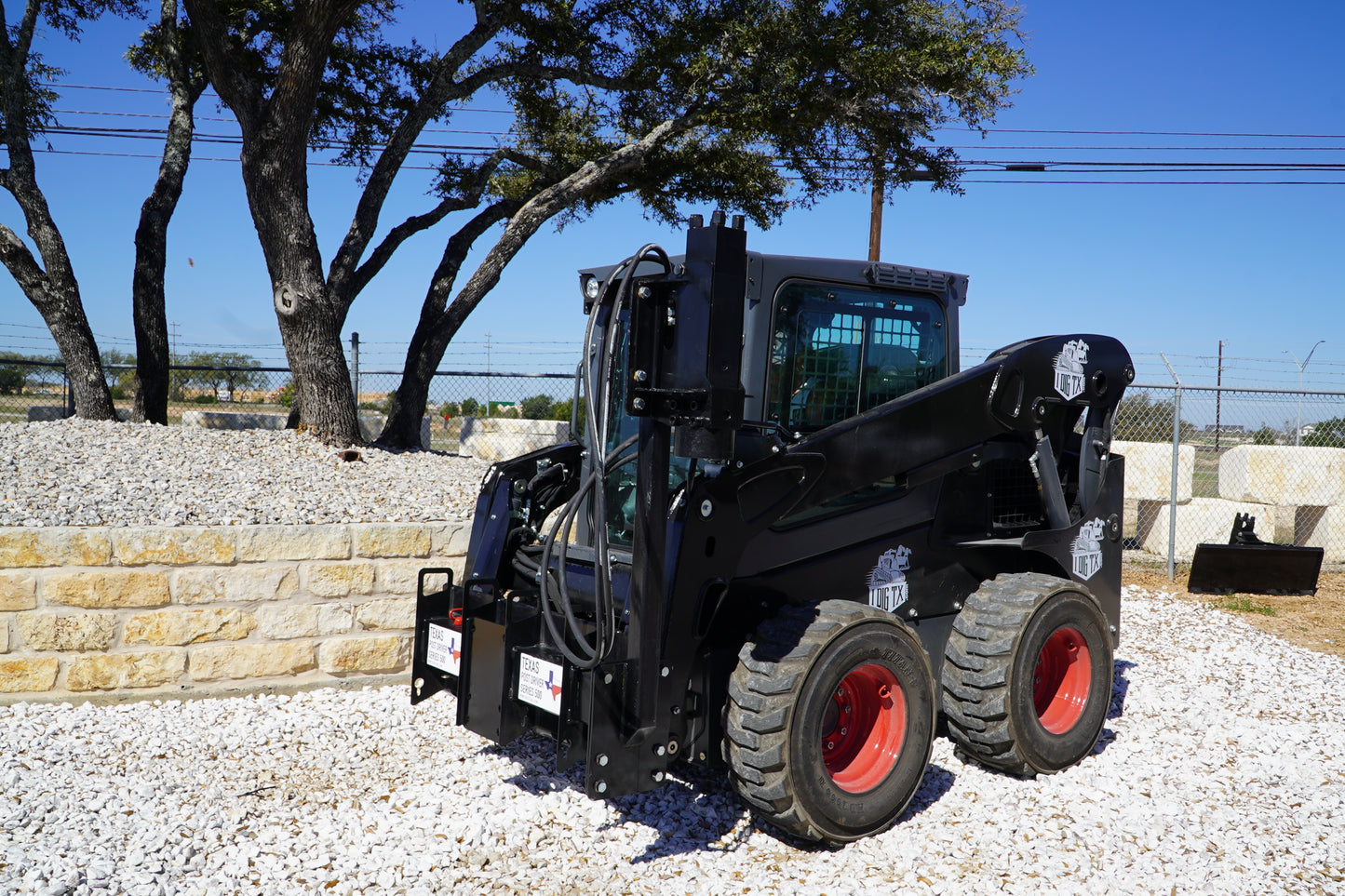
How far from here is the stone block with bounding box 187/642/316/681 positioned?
5.22m

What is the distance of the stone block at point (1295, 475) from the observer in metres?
10.9

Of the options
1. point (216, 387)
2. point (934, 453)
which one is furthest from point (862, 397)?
point (216, 387)

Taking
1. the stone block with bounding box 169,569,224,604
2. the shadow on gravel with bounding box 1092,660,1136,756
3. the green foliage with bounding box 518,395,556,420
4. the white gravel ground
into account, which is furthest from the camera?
the green foliage with bounding box 518,395,556,420

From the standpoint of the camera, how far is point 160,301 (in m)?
9.61

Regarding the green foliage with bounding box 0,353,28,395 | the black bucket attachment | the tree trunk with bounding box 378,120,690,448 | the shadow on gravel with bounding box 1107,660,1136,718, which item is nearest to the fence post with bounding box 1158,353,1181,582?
the black bucket attachment

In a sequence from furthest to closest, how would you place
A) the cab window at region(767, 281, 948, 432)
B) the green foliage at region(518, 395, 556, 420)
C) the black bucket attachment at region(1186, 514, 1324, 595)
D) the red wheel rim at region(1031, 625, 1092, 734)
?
the green foliage at region(518, 395, 556, 420)
the black bucket attachment at region(1186, 514, 1324, 595)
the red wheel rim at region(1031, 625, 1092, 734)
the cab window at region(767, 281, 948, 432)

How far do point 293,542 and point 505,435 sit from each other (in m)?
8.25

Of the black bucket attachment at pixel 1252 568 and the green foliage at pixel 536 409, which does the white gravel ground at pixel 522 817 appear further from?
the green foliage at pixel 536 409

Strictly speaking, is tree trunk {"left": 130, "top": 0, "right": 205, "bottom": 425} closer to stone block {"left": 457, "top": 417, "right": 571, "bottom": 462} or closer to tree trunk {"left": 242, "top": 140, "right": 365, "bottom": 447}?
tree trunk {"left": 242, "top": 140, "right": 365, "bottom": 447}

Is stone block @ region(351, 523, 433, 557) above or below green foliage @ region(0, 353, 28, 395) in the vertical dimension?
below

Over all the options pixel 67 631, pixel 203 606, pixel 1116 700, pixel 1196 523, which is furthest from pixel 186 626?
pixel 1196 523

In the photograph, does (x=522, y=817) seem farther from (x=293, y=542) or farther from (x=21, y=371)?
(x=21, y=371)

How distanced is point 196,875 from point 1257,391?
1048 centimetres

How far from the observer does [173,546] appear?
514 cm
